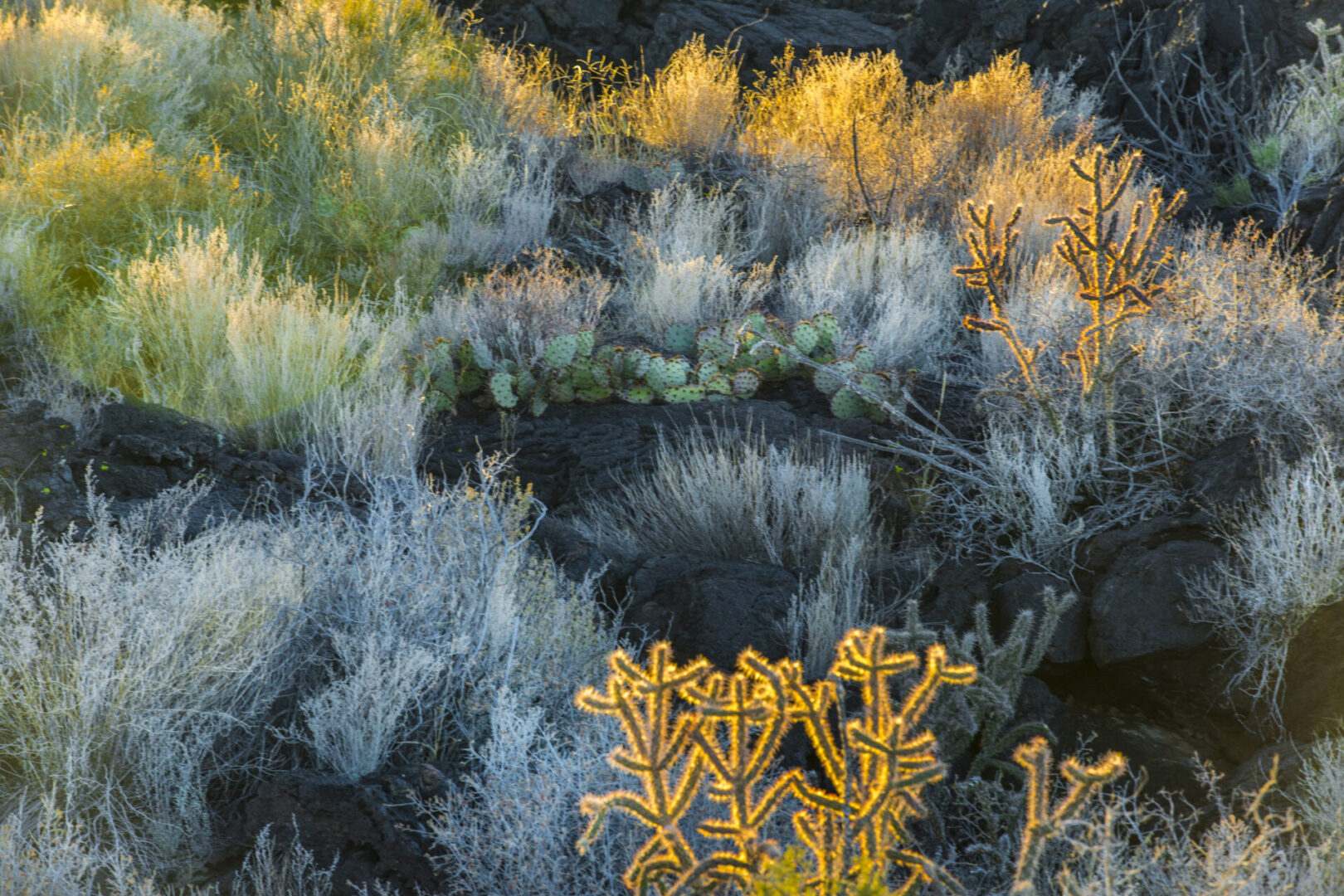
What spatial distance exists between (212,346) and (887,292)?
3.62m

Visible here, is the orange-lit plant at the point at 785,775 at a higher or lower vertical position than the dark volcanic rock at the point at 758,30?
higher

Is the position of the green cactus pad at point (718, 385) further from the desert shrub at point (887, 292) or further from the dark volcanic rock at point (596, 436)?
the desert shrub at point (887, 292)

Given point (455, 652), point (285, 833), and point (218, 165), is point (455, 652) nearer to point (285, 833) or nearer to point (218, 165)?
A: point (285, 833)

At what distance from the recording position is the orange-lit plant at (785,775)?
6.28 feet

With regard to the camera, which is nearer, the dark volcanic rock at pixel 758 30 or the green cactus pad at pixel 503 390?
the green cactus pad at pixel 503 390

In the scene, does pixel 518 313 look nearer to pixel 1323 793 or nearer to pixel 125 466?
pixel 125 466

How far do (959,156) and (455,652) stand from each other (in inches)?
277

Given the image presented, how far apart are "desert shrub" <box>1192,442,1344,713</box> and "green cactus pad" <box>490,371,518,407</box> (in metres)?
3.26

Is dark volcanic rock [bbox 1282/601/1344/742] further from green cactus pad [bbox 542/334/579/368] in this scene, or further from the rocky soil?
green cactus pad [bbox 542/334/579/368]

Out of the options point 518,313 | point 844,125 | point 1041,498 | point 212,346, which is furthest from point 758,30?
point 1041,498

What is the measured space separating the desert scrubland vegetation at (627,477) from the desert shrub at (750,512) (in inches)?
0.9

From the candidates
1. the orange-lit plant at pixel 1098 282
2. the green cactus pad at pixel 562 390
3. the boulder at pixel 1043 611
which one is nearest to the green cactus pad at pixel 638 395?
the green cactus pad at pixel 562 390

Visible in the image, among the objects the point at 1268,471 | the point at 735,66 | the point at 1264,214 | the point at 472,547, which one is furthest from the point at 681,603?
the point at 735,66

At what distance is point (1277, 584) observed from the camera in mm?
3807
